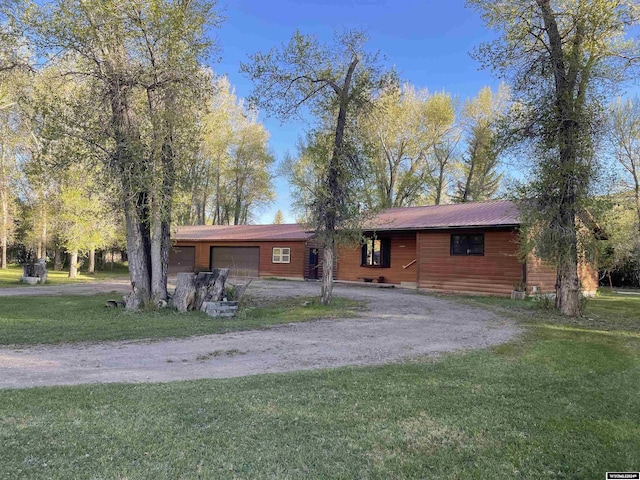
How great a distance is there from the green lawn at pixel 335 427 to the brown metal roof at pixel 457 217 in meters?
10.8

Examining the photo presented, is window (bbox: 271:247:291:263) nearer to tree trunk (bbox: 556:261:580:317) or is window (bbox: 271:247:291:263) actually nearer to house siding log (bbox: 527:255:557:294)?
house siding log (bbox: 527:255:557:294)

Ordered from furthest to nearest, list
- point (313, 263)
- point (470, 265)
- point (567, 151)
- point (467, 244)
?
point (313, 263)
point (467, 244)
point (470, 265)
point (567, 151)

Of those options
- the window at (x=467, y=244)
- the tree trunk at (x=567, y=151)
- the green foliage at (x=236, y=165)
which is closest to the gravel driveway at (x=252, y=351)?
the tree trunk at (x=567, y=151)

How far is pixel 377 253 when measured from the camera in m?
22.1

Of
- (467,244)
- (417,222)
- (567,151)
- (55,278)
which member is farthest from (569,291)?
(55,278)

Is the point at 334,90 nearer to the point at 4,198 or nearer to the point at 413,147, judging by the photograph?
the point at 413,147

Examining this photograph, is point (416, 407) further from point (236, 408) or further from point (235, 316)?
point (235, 316)

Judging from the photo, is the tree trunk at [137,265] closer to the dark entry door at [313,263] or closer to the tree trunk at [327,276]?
the tree trunk at [327,276]

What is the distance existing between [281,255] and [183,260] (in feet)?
27.2

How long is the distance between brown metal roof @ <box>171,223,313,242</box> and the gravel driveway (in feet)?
49.8

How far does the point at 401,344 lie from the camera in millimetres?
7410

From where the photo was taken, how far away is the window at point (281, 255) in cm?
2555

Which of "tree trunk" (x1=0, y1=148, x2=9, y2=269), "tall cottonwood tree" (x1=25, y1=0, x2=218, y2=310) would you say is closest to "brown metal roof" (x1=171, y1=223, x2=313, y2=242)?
"tree trunk" (x1=0, y1=148, x2=9, y2=269)

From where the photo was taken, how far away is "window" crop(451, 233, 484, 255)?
17.3 m
